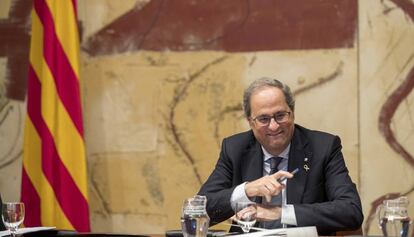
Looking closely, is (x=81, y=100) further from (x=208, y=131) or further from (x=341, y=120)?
(x=341, y=120)

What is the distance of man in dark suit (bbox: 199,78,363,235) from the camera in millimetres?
3338

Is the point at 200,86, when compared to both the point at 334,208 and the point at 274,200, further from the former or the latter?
the point at 334,208

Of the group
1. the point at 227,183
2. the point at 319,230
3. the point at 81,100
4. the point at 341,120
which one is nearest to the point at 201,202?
the point at 319,230

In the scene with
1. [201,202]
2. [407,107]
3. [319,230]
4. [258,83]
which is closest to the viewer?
[201,202]

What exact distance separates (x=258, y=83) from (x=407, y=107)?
1.28m

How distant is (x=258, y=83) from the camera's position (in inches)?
144

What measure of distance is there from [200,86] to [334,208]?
1.76 meters

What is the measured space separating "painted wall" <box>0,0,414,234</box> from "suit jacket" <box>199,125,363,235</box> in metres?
0.95

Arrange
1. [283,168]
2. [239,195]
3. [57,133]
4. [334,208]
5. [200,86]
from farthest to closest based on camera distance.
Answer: [200,86] → [57,133] → [283,168] → [239,195] → [334,208]

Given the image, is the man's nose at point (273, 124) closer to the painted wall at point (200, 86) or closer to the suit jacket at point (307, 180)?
the suit jacket at point (307, 180)

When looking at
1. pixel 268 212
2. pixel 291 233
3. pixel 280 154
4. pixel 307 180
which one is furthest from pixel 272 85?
pixel 291 233

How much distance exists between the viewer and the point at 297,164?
3.64 meters

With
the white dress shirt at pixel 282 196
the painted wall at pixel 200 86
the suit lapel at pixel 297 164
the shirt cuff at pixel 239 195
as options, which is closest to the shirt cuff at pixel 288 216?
the white dress shirt at pixel 282 196

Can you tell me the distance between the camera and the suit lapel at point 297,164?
3.57 m
